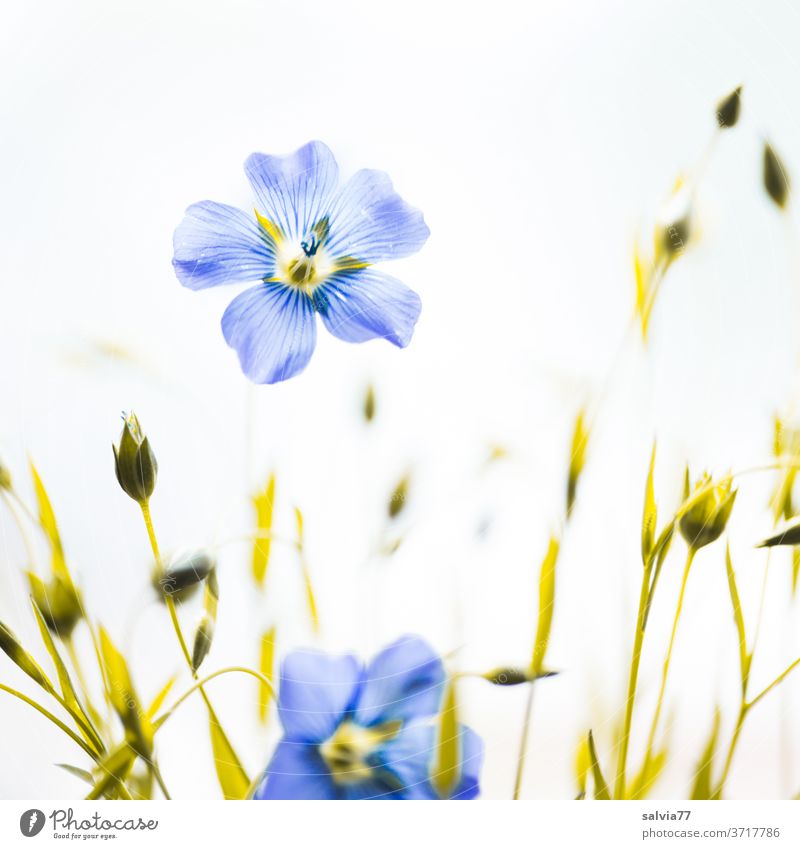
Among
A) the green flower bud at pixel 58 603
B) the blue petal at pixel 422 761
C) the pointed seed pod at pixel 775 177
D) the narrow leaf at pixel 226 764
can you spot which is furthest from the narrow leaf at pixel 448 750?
the pointed seed pod at pixel 775 177

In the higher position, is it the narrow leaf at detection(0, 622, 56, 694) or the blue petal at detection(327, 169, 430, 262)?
the blue petal at detection(327, 169, 430, 262)

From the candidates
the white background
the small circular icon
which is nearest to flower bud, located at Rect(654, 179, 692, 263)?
the white background

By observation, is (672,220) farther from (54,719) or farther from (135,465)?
(54,719)

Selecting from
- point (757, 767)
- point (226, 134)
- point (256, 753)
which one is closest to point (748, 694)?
point (757, 767)

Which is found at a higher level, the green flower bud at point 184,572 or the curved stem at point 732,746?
the green flower bud at point 184,572

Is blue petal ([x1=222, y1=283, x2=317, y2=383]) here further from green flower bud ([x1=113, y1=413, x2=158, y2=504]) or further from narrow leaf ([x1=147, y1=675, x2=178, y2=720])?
narrow leaf ([x1=147, y1=675, x2=178, y2=720])

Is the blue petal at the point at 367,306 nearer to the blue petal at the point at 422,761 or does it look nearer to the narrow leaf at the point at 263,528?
the narrow leaf at the point at 263,528
